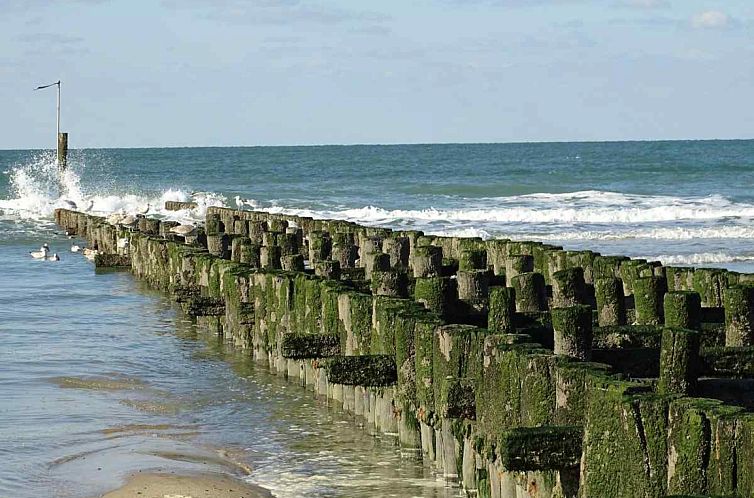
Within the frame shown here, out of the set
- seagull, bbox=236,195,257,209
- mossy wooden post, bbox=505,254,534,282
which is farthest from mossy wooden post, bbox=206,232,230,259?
seagull, bbox=236,195,257,209

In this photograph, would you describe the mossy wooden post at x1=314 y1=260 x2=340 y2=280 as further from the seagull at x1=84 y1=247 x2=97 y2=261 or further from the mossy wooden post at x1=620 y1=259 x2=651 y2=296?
the seagull at x1=84 y1=247 x2=97 y2=261

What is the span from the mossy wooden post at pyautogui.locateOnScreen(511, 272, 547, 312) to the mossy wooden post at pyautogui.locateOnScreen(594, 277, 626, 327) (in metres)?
0.41

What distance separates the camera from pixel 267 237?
16.3 m

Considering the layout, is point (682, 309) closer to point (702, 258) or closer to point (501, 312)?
point (501, 312)

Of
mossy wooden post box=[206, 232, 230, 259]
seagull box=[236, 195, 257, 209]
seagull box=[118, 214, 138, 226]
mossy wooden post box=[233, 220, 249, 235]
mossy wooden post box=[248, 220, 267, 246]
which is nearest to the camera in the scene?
mossy wooden post box=[206, 232, 230, 259]

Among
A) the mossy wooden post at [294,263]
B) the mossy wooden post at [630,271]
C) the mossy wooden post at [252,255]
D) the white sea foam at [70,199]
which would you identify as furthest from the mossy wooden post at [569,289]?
the white sea foam at [70,199]

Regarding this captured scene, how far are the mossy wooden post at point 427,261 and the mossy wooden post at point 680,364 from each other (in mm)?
5401

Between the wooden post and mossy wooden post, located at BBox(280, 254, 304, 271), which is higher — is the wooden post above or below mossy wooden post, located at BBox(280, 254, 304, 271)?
above

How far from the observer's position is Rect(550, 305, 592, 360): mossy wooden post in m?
7.42

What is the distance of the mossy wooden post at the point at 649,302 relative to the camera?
9266 millimetres

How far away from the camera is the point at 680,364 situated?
680 cm

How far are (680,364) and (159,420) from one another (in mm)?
5526

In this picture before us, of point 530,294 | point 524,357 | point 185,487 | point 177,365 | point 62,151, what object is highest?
point 62,151

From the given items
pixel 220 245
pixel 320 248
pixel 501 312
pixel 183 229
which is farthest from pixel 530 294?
pixel 183 229
